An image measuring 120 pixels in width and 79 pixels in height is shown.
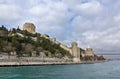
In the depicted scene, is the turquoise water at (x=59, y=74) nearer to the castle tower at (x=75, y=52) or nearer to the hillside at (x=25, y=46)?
the hillside at (x=25, y=46)

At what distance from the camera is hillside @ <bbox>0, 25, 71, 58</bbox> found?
340 feet

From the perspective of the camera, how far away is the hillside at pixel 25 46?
10369cm

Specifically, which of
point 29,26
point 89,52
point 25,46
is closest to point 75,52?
point 29,26

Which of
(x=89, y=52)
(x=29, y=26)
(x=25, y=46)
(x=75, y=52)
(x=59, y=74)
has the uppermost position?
(x=29, y=26)

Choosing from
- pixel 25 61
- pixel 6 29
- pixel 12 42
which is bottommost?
pixel 25 61

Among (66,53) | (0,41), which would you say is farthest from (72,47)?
(0,41)

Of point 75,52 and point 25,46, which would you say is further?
point 75,52

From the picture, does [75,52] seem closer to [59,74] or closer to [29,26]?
[29,26]

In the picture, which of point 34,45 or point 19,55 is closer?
point 19,55

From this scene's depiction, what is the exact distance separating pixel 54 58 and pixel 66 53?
20.2 meters

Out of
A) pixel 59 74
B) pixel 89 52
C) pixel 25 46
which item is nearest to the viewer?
pixel 59 74

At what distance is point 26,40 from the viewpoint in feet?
404

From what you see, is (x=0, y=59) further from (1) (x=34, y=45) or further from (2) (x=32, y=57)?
(1) (x=34, y=45)

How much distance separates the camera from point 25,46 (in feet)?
371
